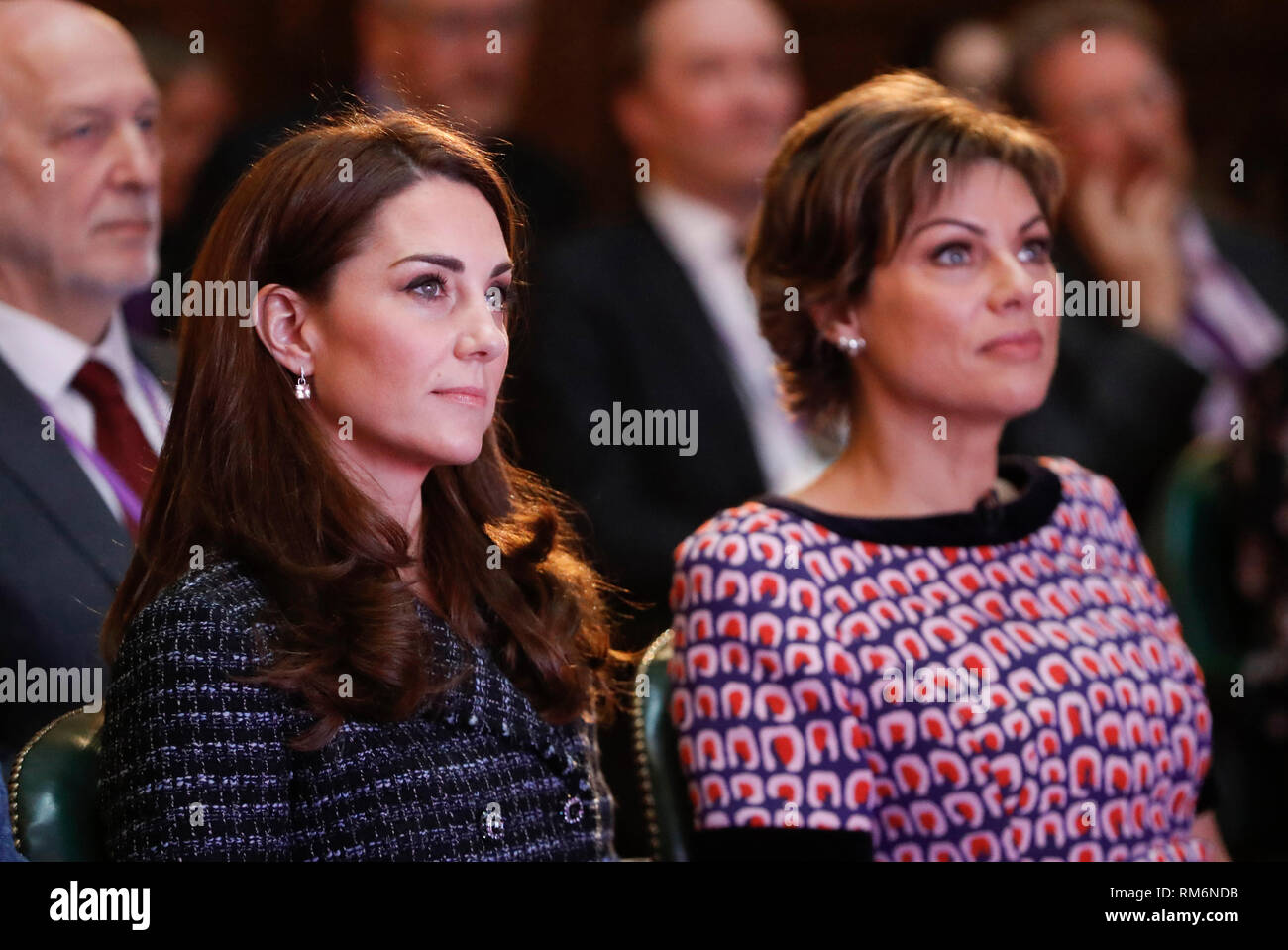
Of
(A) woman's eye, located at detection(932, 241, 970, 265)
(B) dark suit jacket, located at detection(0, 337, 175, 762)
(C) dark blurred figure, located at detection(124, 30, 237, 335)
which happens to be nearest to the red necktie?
(B) dark suit jacket, located at detection(0, 337, 175, 762)

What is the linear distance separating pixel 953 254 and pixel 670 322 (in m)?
0.97

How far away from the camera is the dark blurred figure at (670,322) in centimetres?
264

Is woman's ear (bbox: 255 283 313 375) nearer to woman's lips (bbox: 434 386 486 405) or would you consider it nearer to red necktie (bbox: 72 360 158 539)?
woman's lips (bbox: 434 386 486 405)

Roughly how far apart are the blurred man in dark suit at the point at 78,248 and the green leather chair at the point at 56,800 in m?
0.45

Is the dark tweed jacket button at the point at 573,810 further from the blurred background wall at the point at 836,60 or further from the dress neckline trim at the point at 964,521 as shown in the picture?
the blurred background wall at the point at 836,60

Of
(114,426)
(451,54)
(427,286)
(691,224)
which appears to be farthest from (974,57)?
(427,286)

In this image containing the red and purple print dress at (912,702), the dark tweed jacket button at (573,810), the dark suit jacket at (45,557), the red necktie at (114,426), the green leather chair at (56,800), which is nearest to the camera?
the green leather chair at (56,800)

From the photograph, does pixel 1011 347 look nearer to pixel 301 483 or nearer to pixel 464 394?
pixel 464 394

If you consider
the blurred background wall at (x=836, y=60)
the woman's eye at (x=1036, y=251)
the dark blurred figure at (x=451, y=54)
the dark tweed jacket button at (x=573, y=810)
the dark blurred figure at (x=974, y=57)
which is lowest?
the dark tweed jacket button at (x=573, y=810)

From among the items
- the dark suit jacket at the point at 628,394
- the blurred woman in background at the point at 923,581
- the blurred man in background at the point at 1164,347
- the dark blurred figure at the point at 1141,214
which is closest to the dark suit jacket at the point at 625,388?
the dark suit jacket at the point at 628,394

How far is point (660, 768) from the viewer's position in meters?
1.79

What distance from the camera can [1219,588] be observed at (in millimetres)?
2867

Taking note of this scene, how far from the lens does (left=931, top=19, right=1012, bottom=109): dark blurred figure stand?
3594 millimetres
